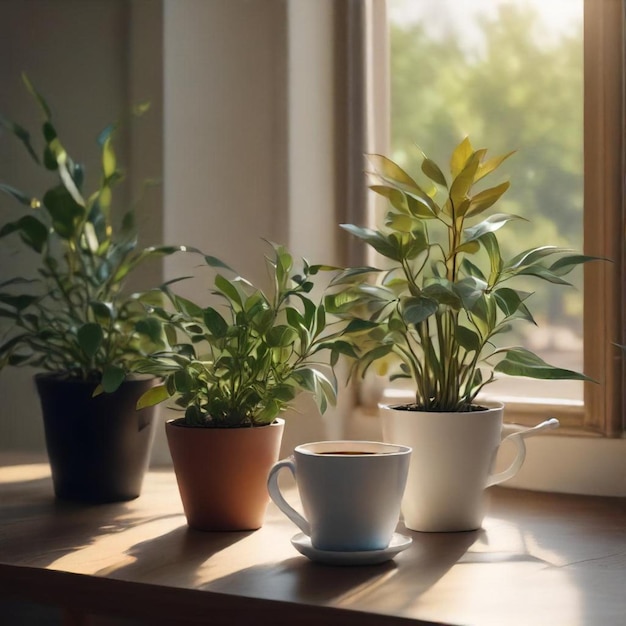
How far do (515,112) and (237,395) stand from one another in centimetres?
63

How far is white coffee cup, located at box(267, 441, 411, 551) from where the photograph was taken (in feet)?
3.03

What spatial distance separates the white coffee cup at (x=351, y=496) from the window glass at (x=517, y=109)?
51cm

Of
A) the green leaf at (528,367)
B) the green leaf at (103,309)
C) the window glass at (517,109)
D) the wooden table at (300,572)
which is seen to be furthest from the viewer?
the window glass at (517,109)

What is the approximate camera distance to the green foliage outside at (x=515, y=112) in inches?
54.1

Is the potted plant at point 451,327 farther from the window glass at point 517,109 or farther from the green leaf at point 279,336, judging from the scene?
Answer: the window glass at point 517,109

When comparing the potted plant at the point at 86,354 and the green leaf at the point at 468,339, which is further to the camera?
the potted plant at the point at 86,354

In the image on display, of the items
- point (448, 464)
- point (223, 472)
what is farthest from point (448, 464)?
point (223, 472)

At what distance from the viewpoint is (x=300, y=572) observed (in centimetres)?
90

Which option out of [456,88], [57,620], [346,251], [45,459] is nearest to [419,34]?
[456,88]

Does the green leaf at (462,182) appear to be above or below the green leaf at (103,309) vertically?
above

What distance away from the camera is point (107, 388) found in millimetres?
1067

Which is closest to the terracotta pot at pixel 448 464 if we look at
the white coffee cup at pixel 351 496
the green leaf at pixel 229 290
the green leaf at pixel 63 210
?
the white coffee cup at pixel 351 496

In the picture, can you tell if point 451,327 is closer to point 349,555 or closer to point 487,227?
point 487,227

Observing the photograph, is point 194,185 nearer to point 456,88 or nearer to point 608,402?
point 456,88
